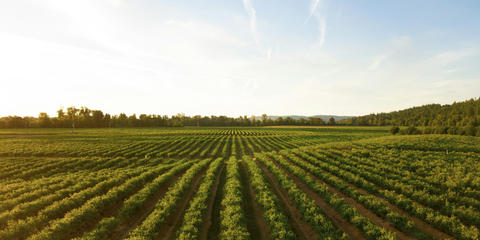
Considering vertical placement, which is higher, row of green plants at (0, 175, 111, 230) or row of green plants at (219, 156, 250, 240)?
row of green plants at (0, 175, 111, 230)

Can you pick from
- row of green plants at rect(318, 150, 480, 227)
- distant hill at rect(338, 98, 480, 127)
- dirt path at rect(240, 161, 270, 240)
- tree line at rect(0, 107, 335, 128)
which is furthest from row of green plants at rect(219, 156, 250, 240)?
tree line at rect(0, 107, 335, 128)

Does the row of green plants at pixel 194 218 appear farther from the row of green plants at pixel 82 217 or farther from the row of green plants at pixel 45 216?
the row of green plants at pixel 45 216

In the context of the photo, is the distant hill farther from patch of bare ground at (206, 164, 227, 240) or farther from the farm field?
patch of bare ground at (206, 164, 227, 240)

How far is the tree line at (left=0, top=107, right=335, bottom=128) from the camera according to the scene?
113 meters

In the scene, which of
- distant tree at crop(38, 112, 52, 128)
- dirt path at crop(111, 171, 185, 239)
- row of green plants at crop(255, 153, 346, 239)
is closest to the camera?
row of green plants at crop(255, 153, 346, 239)

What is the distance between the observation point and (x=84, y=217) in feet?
31.7

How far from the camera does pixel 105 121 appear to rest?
13475 centimetres

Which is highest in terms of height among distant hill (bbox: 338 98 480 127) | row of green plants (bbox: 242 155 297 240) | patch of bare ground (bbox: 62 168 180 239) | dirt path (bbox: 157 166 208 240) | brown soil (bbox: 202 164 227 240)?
distant hill (bbox: 338 98 480 127)

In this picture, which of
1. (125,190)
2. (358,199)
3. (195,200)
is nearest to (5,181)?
(125,190)

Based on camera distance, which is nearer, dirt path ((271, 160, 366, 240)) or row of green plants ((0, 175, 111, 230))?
dirt path ((271, 160, 366, 240))

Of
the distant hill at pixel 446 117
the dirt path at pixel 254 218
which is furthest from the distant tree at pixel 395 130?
the dirt path at pixel 254 218

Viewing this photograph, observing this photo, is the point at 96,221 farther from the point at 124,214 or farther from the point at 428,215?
the point at 428,215

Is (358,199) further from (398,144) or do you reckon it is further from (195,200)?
(398,144)

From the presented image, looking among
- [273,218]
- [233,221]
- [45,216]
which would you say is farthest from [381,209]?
[45,216]
